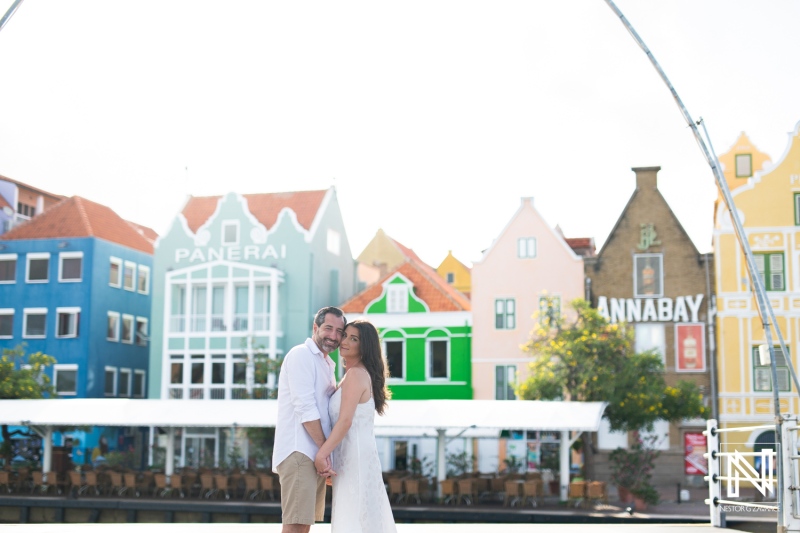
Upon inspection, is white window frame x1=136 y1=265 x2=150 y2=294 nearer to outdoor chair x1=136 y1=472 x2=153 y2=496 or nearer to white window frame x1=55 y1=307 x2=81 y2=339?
white window frame x1=55 y1=307 x2=81 y2=339

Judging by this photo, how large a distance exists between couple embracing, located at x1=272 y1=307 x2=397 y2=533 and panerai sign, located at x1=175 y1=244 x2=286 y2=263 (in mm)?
37006

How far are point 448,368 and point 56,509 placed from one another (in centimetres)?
1759

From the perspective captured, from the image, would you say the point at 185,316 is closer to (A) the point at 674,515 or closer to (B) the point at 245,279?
(B) the point at 245,279

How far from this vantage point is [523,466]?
39.9 metres

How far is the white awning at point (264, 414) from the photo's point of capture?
30.1 metres

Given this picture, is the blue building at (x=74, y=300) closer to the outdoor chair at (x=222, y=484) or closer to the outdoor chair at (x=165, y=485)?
the outdoor chair at (x=165, y=485)

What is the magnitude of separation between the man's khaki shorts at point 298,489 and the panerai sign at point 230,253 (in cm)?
3719

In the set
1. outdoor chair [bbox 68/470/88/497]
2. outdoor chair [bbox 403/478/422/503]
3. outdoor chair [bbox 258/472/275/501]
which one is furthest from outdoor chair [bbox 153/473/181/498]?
outdoor chair [bbox 403/478/422/503]

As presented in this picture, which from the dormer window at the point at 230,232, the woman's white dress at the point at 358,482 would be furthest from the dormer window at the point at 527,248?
the woman's white dress at the point at 358,482

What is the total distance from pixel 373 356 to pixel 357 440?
634mm

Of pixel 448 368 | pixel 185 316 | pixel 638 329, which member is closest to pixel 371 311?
pixel 448 368

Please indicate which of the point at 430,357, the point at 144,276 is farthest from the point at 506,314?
the point at 144,276

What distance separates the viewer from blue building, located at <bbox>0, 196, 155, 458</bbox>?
4475 cm

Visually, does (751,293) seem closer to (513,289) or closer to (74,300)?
(513,289)
